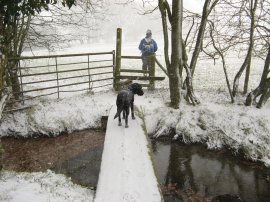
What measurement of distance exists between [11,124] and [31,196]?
4232mm

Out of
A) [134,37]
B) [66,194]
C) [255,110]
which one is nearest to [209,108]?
[255,110]

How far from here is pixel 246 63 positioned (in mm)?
10109

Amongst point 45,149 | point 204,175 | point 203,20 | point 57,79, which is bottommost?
point 204,175

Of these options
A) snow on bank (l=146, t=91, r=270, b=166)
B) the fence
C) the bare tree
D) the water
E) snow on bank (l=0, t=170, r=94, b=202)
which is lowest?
the water

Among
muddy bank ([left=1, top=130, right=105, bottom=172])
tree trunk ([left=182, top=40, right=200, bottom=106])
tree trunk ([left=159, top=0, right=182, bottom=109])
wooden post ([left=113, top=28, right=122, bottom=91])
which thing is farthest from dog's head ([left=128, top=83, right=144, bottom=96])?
wooden post ([left=113, top=28, right=122, bottom=91])

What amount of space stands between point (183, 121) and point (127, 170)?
165 inches

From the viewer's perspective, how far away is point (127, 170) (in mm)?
5273

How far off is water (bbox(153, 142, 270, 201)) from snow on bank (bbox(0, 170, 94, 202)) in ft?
6.00

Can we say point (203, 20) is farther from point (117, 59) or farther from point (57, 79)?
point (57, 79)

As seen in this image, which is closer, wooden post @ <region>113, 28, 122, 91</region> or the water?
the water

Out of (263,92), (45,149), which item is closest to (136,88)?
(45,149)

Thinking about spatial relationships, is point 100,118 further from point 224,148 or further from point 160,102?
point 224,148

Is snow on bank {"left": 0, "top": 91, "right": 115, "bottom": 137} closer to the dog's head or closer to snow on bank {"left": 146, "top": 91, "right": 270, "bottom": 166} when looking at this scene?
snow on bank {"left": 146, "top": 91, "right": 270, "bottom": 166}

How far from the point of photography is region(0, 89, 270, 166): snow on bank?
8344mm
